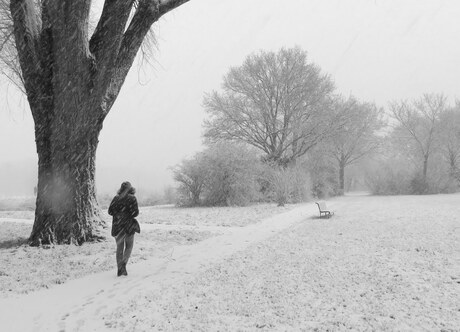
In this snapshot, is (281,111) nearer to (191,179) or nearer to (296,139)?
(296,139)

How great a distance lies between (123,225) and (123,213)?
0.23 meters

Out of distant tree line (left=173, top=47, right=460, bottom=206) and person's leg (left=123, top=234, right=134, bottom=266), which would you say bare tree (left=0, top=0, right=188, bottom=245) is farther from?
distant tree line (left=173, top=47, right=460, bottom=206)

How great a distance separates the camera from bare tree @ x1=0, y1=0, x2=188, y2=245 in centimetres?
838

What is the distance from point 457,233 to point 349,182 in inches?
2025

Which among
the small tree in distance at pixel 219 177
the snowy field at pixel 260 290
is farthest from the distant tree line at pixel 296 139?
the snowy field at pixel 260 290

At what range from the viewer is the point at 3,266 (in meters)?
6.88

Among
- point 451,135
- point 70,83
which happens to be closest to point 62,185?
point 70,83

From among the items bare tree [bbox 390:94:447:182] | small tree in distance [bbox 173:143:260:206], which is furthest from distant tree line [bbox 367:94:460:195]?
small tree in distance [bbox 173:143:260:206]

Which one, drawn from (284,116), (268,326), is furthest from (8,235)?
(284,116)

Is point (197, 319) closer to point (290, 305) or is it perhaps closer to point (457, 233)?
point (290, 305)

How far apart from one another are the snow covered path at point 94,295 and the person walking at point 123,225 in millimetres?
339

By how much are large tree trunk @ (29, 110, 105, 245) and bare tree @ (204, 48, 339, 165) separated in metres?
22.9

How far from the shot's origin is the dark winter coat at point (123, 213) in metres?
6.40

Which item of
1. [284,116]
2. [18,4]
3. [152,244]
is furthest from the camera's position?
[284,116]
